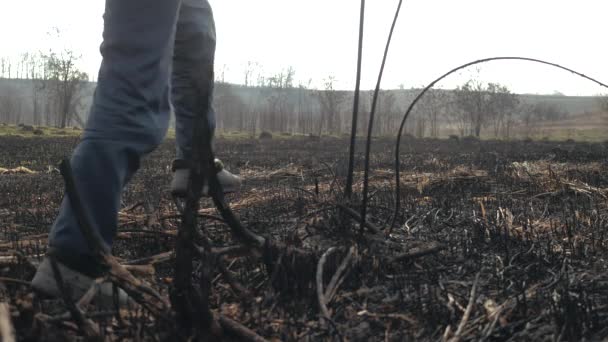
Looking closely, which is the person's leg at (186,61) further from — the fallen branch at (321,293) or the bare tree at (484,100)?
the bare tree at (484,100)

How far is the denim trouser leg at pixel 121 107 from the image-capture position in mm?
1162

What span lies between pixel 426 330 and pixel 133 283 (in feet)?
2.19

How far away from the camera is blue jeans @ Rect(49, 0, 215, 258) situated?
3.78 ft

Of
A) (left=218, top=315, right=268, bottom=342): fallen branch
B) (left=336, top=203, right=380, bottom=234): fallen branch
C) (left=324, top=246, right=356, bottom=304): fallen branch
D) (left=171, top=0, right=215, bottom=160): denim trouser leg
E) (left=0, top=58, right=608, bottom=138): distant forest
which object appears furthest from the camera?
(left=0, top=58, right=608, bottom=138): distant forest

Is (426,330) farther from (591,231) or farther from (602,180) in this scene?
(602,180)

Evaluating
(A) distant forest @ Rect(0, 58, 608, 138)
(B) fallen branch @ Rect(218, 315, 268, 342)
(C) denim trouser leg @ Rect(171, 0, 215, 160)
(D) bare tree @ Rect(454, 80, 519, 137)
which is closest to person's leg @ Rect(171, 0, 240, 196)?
(C) denim trouser leg @ Rect(171, 0, 215, 160)

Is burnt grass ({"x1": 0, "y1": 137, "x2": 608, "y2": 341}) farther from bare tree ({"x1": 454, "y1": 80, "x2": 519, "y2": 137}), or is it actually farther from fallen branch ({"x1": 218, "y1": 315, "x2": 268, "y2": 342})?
bare tree ({"x1": 454, "y1": 80, "x2": 519, "y2": 137})

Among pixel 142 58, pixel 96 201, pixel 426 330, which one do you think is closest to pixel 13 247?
pixel 96 201

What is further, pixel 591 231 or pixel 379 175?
pixel 379 175

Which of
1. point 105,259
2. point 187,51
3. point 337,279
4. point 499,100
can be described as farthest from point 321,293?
point 499,100

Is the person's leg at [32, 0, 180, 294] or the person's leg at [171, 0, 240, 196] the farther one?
the person's leg at [171, 0, 240, 196]

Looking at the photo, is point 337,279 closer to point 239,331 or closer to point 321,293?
point 321,293

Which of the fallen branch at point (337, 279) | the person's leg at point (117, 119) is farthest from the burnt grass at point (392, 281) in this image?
the person's leg at point (117, 119)

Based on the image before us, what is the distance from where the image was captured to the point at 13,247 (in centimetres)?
177
